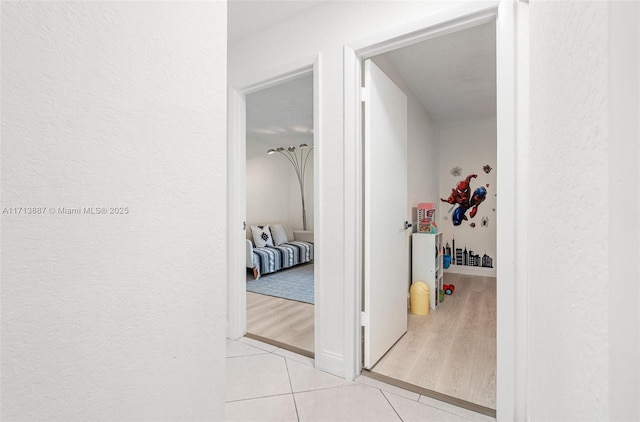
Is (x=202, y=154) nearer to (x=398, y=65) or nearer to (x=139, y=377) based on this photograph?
(x=139, y=377)

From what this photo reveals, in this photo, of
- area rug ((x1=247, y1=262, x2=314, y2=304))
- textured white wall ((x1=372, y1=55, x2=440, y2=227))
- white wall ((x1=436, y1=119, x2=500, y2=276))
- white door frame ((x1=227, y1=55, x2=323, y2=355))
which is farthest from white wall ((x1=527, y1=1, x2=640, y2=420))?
white wall ((x1=436, y1=119, x2=500, y2=276))

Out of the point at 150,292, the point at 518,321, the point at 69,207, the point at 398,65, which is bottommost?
the point at 518,321

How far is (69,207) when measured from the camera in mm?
631

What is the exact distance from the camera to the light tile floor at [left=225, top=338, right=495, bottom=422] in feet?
4.76

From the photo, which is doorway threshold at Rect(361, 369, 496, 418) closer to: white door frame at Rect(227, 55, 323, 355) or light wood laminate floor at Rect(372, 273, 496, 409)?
light wood laminate floor at Rect(372, 273, 496, 409)

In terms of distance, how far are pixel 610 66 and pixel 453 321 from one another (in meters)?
2.81

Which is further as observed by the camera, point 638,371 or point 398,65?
point 398,65

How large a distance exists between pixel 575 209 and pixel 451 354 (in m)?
2.05

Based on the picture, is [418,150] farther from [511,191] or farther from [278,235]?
[278,235]

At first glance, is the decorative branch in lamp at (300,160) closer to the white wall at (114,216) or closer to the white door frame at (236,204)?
the white door frame at (236,204)

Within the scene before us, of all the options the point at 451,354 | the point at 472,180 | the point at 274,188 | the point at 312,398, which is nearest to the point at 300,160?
the point at 274,188

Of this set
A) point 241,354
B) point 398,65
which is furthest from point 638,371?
point 398,65

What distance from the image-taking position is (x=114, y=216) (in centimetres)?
71

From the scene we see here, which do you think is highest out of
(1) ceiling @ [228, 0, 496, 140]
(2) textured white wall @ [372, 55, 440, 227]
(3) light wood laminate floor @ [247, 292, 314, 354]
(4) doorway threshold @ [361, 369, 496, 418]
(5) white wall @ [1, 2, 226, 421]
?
(1) ceiling @ [228, 0, 496, 140]
